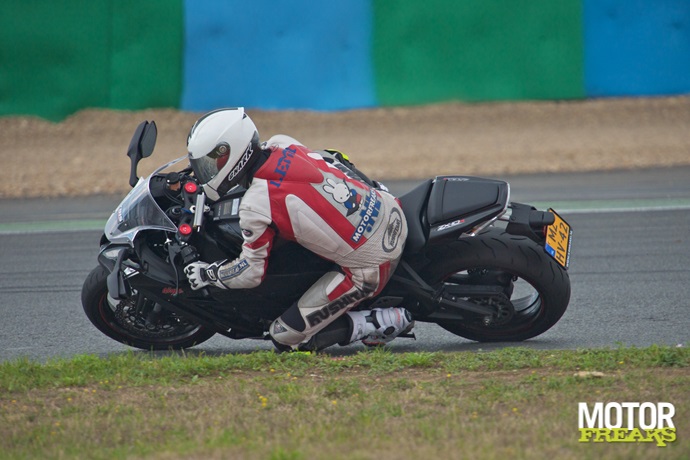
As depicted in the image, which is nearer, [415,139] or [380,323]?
[380,323]

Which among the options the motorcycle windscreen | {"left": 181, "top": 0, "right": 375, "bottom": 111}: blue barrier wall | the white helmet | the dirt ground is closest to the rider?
the white helmet

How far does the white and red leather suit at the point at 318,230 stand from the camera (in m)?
5.11

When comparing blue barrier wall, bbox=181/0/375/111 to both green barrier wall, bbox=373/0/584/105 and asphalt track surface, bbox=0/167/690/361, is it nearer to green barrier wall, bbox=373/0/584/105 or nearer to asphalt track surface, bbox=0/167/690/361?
green barrier wall, bbox=373/0/584/105

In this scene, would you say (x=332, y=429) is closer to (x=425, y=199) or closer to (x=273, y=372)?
(x=273, y=372)

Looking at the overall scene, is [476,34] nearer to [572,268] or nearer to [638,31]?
[638,31]

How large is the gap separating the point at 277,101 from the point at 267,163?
9.52 metres

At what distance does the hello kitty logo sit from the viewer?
17.1ft

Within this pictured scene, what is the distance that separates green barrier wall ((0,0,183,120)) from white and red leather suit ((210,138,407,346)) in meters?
9.39

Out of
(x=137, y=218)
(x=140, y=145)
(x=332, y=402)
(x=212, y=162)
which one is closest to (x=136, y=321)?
(x=137, y=218)

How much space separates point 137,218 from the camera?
5.44m

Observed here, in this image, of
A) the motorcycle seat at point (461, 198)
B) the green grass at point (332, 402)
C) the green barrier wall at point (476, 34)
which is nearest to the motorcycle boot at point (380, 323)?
the green grass at point (332, 402)

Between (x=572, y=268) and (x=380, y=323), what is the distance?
8.90 ft

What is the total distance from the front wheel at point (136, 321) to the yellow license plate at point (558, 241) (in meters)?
2.09

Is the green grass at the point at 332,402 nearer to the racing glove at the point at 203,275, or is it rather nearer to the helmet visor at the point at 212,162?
the racing glove at the point at 203,275
